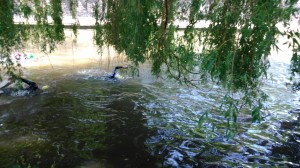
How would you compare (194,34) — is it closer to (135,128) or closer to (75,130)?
(135,128)

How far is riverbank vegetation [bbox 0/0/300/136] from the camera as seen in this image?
9.99 feet

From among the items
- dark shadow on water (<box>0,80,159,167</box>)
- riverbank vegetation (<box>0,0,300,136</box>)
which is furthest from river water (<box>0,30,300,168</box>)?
riverbank vegetation (<box>0,0,300,136</box>)

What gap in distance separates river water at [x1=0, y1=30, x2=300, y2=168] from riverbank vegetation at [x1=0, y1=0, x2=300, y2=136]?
1060 mm

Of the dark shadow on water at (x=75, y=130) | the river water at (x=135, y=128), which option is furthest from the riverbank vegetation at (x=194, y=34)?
the dark shadow on water at (x=75, y=130)

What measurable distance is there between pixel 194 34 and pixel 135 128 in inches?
120

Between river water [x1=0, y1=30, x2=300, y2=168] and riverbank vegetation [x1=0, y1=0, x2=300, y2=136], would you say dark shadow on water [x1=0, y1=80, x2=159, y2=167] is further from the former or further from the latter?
riverbank vegetation [x1=0, y1=0, x2=300, y2=136]

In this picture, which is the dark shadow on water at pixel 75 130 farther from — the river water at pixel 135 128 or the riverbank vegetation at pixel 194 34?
the riverbank vegetation at pixel 194 34

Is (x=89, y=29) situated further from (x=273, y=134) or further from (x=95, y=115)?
(x=273, y=134)

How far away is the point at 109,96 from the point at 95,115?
5.35 ft

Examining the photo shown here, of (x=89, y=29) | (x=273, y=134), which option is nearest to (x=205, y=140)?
(x=273, y=134)

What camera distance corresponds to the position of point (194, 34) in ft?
15.5

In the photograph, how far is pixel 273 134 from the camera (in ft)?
22.6

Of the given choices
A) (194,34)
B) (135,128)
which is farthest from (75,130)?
(194,34)

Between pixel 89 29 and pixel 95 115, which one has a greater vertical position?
pixel 89 29
